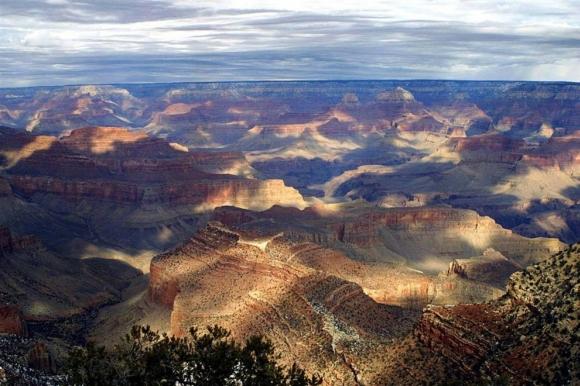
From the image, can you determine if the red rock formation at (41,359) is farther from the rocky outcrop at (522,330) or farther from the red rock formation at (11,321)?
the rocky outcrop at (522,330)

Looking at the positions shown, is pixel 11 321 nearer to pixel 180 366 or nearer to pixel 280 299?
pixel 280 299

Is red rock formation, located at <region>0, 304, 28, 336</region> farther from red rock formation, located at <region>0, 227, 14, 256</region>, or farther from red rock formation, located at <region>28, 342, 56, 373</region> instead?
red rock formation, located at <region>0, 227, 14, 256</region>

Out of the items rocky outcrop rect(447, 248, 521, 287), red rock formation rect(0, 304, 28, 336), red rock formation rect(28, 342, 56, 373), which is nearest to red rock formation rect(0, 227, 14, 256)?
red rock formation rect(0, 304, 28, 336)

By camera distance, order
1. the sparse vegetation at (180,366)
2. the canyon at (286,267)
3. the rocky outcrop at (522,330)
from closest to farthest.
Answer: the sparse vegetation at (180,366), the rocky outcrop at (522,330), the canyon at (286,267)

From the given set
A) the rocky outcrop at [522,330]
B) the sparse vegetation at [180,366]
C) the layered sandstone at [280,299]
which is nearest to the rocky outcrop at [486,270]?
the layered sandstone at [280,299]

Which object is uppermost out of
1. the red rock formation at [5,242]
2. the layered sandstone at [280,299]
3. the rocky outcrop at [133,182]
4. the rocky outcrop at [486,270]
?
the layered sandstone at [280,299]

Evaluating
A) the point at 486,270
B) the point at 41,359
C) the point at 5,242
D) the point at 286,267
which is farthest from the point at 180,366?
the point at 5,242
